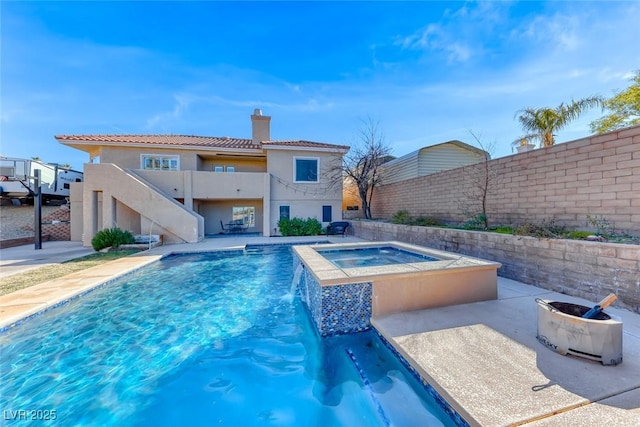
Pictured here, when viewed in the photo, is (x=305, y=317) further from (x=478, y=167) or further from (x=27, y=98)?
(x=27, y=98)

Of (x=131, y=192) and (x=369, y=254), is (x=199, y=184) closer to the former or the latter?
(x=131, y=192)

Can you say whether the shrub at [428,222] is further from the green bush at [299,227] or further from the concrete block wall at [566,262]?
the green bush at [299,227]

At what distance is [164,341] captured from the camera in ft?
13.3

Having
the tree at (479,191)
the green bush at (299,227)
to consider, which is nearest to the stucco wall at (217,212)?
the green bush at (299,227)

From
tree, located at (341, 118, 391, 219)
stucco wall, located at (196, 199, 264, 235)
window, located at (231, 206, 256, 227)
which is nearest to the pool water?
tree, located at (341, 118, 391, 219)

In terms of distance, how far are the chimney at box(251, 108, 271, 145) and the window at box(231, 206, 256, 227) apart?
477cm

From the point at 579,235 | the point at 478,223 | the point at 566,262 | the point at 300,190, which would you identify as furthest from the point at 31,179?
the point at 579,235

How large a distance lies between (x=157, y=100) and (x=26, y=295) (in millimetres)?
10651

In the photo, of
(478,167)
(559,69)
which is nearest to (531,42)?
(559,69)

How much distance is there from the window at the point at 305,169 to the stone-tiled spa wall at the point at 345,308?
1243 centimetres

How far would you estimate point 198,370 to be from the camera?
11.1ft

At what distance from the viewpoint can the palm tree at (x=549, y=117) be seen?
1341 centimetres

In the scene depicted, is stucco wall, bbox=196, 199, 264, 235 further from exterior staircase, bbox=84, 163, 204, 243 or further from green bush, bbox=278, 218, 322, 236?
exterior staircase, bbox=84, 163, 204, 243

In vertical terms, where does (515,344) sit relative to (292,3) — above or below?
below
